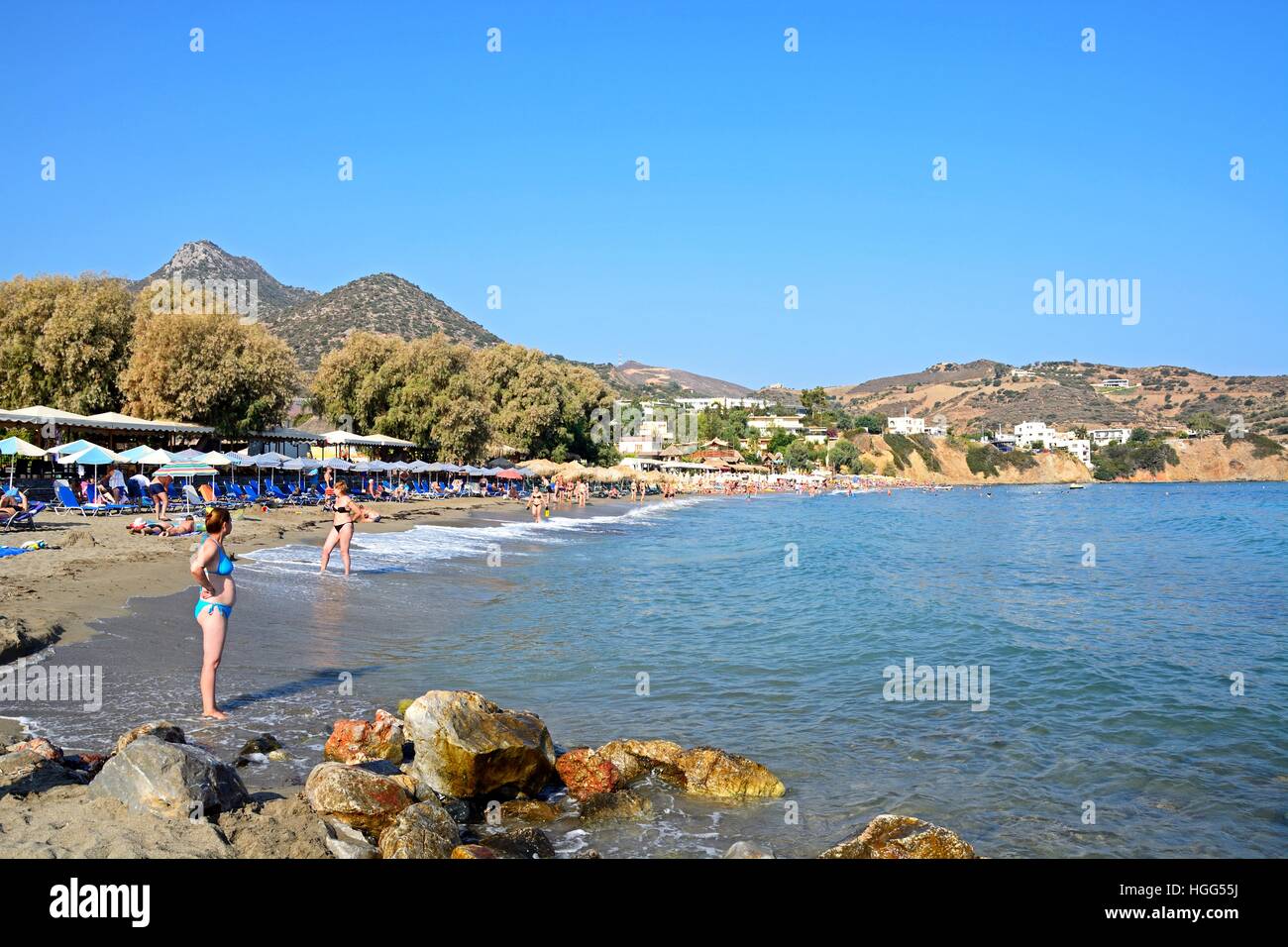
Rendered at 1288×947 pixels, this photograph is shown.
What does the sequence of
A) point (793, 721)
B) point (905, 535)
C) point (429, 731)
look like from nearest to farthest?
point (429, 731)
point (793, 721)
point (905, 535)

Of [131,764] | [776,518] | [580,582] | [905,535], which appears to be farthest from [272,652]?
[776,518]

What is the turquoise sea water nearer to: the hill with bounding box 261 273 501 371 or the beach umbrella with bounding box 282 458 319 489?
the beach umbrella with bounding box 282 458 319 489

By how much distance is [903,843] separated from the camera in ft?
18.0

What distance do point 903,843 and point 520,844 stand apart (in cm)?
237

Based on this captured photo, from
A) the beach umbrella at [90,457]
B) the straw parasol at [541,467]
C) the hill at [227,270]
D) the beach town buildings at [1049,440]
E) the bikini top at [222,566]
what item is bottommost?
the bikini top at [222,566]

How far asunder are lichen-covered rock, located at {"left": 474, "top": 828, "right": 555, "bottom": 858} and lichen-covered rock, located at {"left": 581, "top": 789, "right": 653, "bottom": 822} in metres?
0.70

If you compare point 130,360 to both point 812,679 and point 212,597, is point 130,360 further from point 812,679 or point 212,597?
point 812,679

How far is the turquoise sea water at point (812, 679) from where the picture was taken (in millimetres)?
6707

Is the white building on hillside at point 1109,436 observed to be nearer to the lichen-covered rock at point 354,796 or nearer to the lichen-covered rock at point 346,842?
the lichen-covered rock at point 354,796

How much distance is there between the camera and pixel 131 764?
4.85 metres

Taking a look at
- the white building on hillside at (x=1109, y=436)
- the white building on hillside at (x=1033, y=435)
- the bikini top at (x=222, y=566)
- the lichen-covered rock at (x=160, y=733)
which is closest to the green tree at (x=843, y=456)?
the white building on hillside at (x=1033, y=435)

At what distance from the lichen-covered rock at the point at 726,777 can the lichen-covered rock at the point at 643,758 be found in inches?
3.1

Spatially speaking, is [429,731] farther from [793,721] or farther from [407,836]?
[793,721]

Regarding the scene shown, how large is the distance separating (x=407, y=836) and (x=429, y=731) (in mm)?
1337
